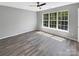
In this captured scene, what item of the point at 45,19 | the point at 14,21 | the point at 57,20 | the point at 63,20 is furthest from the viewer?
the point at 45,19

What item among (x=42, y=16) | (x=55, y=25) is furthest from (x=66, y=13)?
(x=42, y=16)

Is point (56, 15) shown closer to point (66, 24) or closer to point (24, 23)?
point (66, 24)

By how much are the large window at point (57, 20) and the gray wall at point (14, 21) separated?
69.6 inches

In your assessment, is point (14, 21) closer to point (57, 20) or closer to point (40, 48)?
point (57, 20)

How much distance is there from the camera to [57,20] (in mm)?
6422

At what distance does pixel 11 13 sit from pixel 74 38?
488cm

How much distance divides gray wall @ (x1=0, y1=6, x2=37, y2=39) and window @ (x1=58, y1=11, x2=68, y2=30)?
3252 mm

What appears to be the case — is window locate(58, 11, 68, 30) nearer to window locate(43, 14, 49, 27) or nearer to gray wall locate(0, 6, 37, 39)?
window locate(43, 14, 49, 27)

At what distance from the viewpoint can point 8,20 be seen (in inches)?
226

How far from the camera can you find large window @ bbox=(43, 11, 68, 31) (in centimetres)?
569

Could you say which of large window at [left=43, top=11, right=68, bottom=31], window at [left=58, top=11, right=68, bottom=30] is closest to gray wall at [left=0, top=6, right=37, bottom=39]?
large window at [left=43, top=11, right=68, bottom=31]

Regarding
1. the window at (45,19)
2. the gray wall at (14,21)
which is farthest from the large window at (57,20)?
the gray wall at (14,21)

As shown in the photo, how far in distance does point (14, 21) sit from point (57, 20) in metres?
3.56

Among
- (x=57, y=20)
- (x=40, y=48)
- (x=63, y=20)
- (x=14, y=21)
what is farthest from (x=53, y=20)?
(x=40, y=48)
